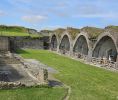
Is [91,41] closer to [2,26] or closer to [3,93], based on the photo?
[3,93]

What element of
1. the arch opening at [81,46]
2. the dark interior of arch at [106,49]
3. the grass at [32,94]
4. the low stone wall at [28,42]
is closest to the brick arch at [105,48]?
the dark interior of arch at [106,49]

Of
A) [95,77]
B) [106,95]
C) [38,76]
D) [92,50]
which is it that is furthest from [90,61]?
[106,95]

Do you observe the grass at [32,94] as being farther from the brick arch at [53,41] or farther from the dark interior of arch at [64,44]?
the brick arch at [53,41]

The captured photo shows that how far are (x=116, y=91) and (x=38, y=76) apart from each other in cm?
562

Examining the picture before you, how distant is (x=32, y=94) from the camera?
49.0 ft

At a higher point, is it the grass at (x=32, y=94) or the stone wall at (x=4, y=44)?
the stone wall at (x=4, y=44)

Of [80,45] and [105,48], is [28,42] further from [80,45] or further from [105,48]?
[105,48]

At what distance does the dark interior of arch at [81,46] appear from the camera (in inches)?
1676

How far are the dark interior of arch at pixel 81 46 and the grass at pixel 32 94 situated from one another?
2667 cm

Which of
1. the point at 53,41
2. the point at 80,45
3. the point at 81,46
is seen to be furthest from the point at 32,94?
the point at 53,41

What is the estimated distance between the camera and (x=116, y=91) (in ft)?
57.6

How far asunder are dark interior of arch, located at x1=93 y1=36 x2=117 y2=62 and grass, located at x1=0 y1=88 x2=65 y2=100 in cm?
1876

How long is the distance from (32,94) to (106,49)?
21.8 m

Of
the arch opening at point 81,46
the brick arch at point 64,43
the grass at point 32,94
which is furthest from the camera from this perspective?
the brick arch at point 64,43
